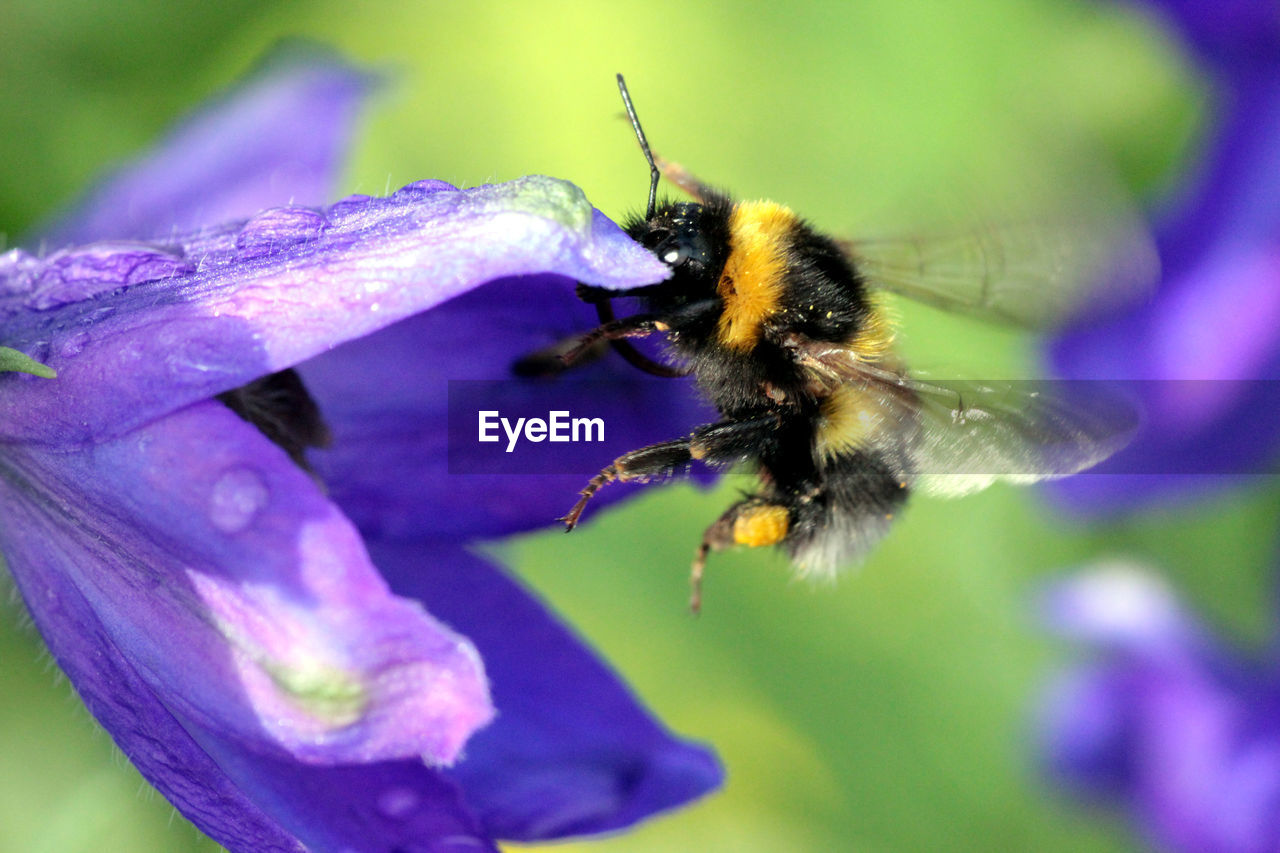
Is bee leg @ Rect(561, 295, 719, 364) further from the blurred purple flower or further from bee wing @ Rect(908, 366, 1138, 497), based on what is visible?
the blurred purple flower

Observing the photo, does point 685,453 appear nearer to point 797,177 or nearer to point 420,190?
point 420,190

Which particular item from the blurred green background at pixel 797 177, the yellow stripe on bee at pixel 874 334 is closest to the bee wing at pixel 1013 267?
the yellow stripe on bee at pixel 874 334

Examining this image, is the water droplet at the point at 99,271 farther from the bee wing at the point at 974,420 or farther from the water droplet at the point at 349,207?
the bee wing at the point at 974,420

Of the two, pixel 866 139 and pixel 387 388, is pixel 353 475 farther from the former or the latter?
pixel 866 139

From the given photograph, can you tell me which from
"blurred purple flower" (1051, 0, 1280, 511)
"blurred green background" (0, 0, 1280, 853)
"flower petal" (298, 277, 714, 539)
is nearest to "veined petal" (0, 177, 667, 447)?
"flower petal" (298, 277, 714, 539)

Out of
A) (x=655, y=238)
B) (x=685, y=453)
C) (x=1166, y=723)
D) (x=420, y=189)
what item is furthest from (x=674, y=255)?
(x=1166, y=723)
